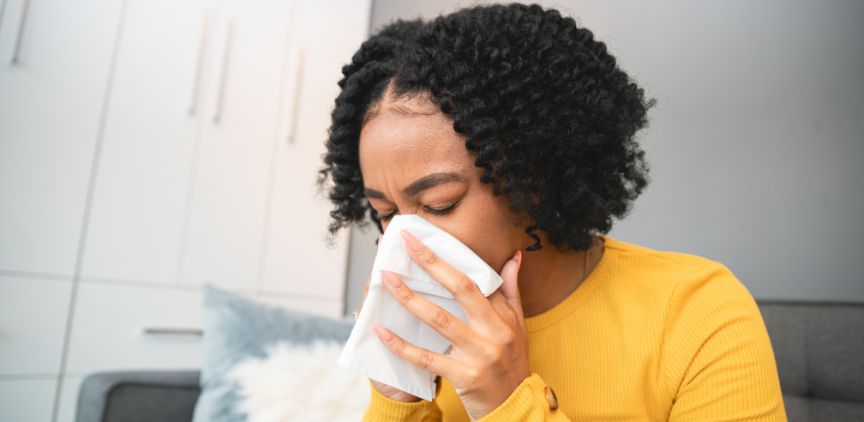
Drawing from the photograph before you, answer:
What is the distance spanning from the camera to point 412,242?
82 centimetres

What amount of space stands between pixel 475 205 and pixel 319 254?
1.86 meters

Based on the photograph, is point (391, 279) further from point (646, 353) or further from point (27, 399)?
point (27, 399)

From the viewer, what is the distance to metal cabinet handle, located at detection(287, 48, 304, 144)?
249cm

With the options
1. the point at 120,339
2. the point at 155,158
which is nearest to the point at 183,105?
the point at 155,158

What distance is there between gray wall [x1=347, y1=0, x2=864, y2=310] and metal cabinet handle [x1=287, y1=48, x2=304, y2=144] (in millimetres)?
1299

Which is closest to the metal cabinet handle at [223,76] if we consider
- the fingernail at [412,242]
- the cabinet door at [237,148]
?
the cabinet door at [237,148]

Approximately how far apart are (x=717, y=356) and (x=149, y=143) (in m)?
1.86

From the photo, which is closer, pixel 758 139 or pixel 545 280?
pixel 545 280

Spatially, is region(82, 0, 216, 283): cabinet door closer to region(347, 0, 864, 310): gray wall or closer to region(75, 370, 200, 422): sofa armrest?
region(75, 370, 200, 422): sofa armrest

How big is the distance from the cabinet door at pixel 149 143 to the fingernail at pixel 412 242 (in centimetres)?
149

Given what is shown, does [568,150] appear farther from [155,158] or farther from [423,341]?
[155,158]

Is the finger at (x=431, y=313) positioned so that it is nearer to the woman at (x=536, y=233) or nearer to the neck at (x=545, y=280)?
the woman at (x=536, y=233)

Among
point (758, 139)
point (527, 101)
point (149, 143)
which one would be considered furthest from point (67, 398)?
point (758, 139)

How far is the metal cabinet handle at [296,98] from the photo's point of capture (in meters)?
2.49
